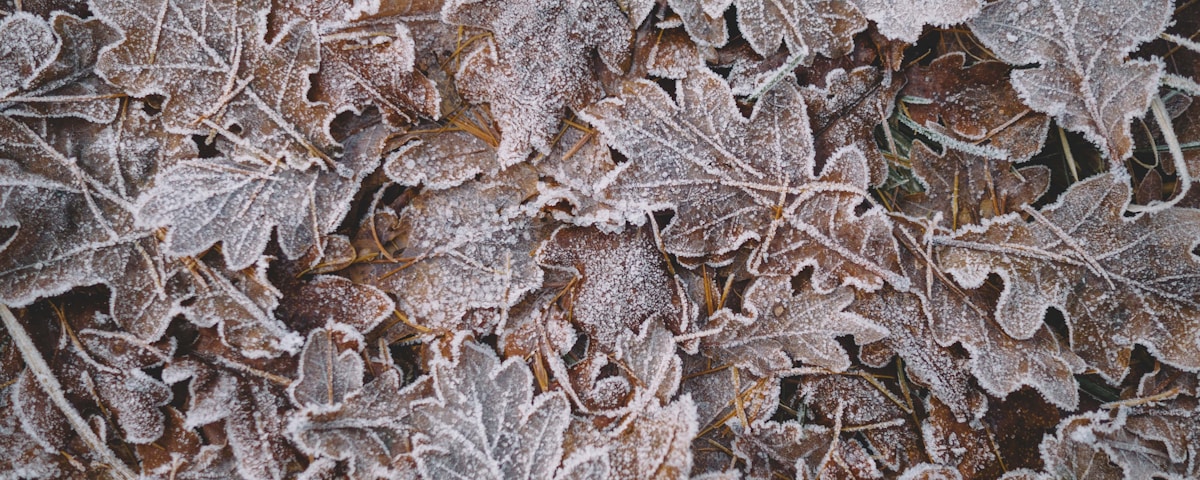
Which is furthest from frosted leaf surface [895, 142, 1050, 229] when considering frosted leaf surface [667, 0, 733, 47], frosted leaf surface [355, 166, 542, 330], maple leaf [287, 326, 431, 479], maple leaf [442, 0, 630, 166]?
maple leaf [287, 326, 431, 479]

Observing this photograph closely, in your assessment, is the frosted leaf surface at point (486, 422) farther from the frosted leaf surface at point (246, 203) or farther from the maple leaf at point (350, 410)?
the frosted leaf surface at point (246, 203)

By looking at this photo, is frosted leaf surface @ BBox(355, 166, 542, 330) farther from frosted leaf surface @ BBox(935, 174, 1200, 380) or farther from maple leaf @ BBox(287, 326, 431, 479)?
frosted leaf surface @ BBox(935, 174, 1200, 380)

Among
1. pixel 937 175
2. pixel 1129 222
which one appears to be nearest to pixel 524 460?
pixel 937 175

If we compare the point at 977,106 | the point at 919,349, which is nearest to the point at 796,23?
the point at 977,106

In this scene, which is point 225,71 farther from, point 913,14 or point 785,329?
point 913,14

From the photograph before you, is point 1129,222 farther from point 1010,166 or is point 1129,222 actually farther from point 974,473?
point 974,473

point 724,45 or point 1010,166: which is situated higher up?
point 724,45
